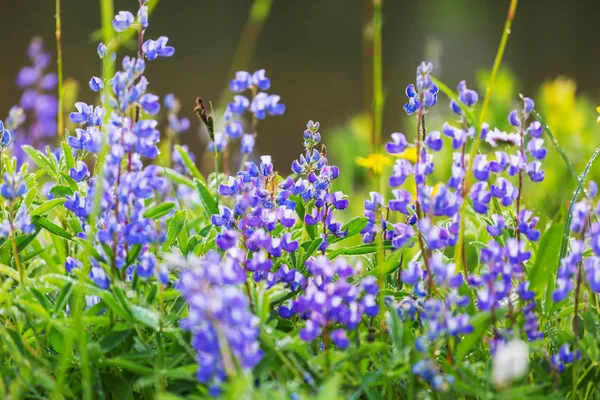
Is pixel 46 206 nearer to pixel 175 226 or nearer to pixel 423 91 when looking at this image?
pixel 175 226

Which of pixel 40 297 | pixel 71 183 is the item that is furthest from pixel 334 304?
pixel 71 183

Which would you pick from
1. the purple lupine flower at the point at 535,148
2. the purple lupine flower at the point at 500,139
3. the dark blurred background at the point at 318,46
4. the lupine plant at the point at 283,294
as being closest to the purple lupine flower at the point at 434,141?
the lupine plant at the point at 283,294

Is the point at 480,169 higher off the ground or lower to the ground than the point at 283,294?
higher

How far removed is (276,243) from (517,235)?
45cm

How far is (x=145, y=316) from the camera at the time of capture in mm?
1241

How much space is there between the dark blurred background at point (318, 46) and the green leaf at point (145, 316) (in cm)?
535

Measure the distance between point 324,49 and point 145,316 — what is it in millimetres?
10100

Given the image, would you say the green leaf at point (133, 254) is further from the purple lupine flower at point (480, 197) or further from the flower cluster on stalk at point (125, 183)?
the purple lupine flower at point (480, 197)

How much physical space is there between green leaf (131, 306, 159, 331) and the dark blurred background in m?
5.35

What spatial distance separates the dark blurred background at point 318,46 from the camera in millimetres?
8148

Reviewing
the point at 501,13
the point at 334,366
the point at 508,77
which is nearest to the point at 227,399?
the point at 334,366

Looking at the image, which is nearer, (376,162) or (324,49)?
(376,162)

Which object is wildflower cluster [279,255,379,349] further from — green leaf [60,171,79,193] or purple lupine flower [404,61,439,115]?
green leaf [60,171,79,193]

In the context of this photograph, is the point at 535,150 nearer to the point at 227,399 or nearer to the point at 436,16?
the point at 227,399
